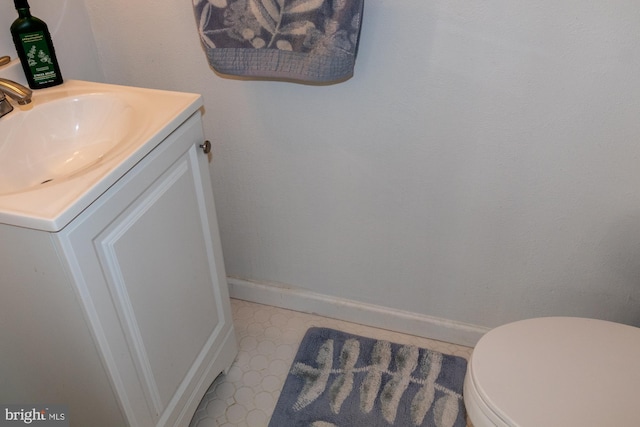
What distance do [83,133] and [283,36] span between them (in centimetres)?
47

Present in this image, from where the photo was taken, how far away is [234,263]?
68.4 inches

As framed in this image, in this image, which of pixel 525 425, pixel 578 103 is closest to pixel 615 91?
pixel 578 103

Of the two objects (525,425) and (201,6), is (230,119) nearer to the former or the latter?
(201,6)

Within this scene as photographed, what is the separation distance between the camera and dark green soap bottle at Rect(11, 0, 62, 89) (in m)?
1.13

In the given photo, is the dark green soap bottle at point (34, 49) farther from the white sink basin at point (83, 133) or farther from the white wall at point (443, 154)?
the white wall at point (443, 154)

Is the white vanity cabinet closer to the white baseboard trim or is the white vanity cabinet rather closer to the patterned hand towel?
the patterned hand towel

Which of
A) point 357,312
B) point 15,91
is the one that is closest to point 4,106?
point 15,91

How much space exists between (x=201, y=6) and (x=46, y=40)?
1.17 feet

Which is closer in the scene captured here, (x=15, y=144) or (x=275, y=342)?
(x=15, y=144)

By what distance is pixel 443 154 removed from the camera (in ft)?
4.27

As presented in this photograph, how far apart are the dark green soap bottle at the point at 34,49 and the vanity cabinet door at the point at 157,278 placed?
14.3 inches

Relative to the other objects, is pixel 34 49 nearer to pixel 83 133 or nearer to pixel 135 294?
pixel 83 133

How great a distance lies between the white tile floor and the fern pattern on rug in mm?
34

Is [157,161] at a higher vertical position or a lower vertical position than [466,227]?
higher
